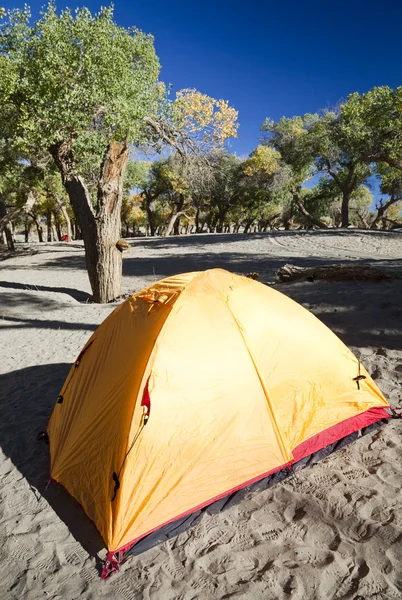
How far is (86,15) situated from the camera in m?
10.6

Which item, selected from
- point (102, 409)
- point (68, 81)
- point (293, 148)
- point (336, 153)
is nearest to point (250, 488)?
point (102, 409)

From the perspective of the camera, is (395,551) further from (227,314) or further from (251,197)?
(251,197)

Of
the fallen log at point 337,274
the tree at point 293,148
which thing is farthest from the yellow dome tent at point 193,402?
the tree at point 293,148

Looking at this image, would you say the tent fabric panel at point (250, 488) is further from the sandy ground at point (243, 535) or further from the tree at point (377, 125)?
the tree at point (377, 125)

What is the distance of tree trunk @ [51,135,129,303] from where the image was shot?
32.0ft

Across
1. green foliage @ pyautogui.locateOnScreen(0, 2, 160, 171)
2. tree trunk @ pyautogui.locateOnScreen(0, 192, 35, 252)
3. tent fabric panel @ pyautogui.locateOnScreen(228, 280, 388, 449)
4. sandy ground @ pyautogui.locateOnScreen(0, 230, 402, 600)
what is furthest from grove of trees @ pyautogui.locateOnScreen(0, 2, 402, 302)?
tent fabric panel @ pyautogui.locateOnScreen(228, 280, 388, 449)

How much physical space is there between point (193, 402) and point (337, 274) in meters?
7.46

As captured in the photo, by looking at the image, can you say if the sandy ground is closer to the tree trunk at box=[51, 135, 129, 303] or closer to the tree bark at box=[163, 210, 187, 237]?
the tree trunk at box=[51, 135, 129, 303]

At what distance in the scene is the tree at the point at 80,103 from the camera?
392 inches

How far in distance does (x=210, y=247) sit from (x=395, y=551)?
63.6ft

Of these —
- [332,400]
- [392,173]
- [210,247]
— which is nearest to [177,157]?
[210,247]

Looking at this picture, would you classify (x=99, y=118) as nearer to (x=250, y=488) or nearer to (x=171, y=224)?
(x=250, y=488)

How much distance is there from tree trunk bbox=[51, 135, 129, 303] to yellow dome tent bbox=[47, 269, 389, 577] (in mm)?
6529

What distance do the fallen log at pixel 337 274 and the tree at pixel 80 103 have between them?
16.5 ft
